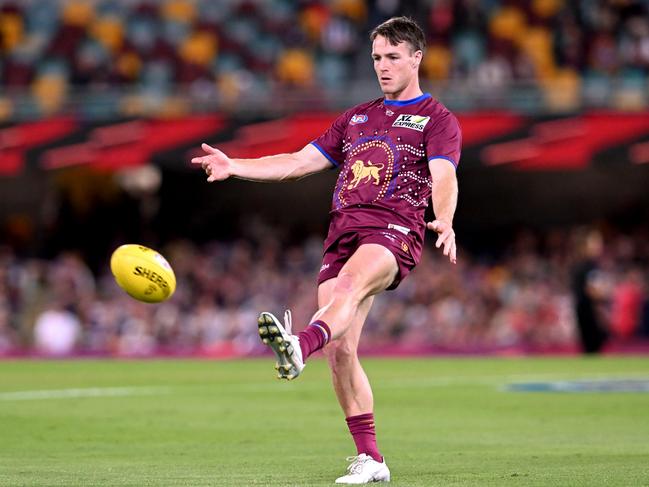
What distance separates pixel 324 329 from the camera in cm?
745

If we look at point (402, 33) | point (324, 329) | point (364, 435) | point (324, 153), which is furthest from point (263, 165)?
point (364, 435)

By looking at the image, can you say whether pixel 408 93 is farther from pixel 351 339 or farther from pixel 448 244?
pixel 351 339

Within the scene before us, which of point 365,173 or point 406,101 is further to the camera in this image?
point 406,101

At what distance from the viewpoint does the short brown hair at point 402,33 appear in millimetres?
8172

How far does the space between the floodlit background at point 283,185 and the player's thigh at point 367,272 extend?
1503cm

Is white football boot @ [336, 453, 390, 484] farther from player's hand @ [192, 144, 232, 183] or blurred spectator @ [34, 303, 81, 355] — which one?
blurred spectator @ [34, 303, 81, 355]

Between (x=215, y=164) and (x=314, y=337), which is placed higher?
(x=215, y=164)

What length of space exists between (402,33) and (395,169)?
0.84 metres

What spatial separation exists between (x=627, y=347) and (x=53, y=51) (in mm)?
14381

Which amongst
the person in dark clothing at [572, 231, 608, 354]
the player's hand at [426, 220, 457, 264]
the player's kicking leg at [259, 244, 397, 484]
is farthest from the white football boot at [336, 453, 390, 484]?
the person in dark clothing at [572, 231, 608, 354]

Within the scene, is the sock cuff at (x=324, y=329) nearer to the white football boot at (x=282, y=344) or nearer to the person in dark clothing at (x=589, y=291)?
the white football boot at (x=282, y=344)

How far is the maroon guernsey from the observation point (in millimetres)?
8117

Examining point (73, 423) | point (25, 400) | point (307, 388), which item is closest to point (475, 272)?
point (307, 388)

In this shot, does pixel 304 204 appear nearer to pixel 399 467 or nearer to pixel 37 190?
pixel 37 190
